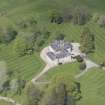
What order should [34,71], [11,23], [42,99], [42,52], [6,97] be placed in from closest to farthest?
[42,99] → [6,97] → [34,71] → [42,52] → [11,23]

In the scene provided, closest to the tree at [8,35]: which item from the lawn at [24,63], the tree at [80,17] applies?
the lawn at [24,63]

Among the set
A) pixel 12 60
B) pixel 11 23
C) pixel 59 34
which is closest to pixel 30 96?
→ pixel 12 60

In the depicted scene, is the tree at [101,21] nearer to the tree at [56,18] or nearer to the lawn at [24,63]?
the tree at [56,18]

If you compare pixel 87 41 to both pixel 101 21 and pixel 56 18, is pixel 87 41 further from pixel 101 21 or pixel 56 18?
pixel 56 18

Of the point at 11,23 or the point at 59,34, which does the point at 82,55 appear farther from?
the point at 11,23

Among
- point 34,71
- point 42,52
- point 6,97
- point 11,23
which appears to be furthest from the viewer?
point 11,23

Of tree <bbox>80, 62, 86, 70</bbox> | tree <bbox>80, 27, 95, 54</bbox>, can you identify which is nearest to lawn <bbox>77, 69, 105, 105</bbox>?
tree <bbox>80, 62, 86, 70</bbox>
